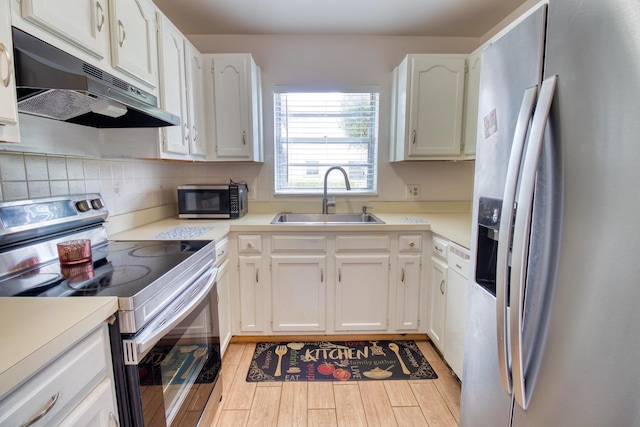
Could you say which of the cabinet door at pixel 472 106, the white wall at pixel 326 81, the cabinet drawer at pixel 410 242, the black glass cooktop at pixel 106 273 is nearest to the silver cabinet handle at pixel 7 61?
the black glass cooktop at pixel 106 273

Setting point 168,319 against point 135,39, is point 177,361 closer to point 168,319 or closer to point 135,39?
point 168,319

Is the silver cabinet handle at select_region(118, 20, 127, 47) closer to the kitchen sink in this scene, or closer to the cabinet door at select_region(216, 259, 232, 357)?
the cabinet door at select_region(216, 259, 232, 357)

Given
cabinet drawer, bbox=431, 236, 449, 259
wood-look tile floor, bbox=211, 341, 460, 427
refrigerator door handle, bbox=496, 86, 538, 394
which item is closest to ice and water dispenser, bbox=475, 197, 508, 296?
refrigerator door handle, bbox=496, 86, 538, 394

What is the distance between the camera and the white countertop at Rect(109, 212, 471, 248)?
67.1 inches

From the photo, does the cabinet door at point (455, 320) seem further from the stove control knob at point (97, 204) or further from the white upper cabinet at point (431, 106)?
the stove control knob at point (97, 204)

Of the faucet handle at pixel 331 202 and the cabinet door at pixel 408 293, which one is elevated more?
the faucet handle at pixel 331 202

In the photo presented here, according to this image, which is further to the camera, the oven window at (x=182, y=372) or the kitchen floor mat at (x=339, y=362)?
the kitchen floor mat at (x=339, y=362)

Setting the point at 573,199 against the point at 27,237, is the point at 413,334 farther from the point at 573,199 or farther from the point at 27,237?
the point at 27,237

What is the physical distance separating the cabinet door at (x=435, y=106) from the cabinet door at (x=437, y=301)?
89 cm

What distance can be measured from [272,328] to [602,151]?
2003 millimetres


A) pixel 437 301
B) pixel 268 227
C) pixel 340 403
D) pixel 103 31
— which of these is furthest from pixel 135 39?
pixel 437 301

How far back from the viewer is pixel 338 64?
8.25ft

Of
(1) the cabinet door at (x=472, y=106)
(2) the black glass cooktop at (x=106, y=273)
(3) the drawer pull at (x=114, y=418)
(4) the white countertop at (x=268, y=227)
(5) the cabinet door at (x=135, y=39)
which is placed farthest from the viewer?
(1) the cabinet door at (x=472, y=106)

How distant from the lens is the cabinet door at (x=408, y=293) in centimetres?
208
